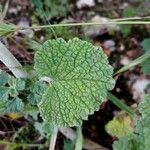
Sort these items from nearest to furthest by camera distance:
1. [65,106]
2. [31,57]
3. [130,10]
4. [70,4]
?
[65,106]
[31,57]
[130,10]
[70,4]

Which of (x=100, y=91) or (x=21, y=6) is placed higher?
(x=21, y=6)

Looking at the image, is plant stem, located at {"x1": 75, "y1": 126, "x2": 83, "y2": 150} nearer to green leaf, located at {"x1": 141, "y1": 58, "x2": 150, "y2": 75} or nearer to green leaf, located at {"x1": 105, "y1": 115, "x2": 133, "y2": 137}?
green leaf, located at {"x1": 105, "y1": 115, "x2": 133, "y2": 137}

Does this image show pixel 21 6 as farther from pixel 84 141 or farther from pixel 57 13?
pixel 84 141

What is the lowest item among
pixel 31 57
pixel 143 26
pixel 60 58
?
pixel 60 58

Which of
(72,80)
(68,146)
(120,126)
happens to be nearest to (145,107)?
(72,80)

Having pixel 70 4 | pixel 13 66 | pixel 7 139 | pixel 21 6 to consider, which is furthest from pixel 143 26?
pixel 13 66

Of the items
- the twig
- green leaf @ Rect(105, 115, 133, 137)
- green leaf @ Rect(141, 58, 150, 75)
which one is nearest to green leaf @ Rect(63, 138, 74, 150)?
the twig

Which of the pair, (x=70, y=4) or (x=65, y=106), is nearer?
(x=65, y=106)
